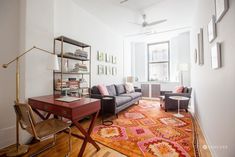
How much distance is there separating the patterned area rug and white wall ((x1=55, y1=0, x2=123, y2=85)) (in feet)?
5.81

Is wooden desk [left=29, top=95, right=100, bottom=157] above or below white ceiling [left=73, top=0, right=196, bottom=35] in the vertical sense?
below

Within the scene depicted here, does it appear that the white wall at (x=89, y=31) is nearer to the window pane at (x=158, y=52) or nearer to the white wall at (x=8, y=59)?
the white wall at (x=8, y=59)

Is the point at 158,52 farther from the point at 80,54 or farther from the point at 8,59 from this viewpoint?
the point at 8,59

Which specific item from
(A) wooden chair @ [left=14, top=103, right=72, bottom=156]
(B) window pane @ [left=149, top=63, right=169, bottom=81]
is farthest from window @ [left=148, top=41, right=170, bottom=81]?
(A) wooden chair @ [left=14, top=103, right=72, bottom=156]

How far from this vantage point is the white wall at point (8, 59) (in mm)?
2016

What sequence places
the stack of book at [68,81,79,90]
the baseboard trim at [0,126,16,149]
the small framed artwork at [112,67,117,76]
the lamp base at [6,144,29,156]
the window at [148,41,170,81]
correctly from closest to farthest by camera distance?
1. the lamp base at [6,144,29,156]
2. the baseboard trim at [0,126,16,149]
3. the stack of book at [68,81,79,90]
4. the small framed artwork at [112,67,117,76]
5. the window at [148,41,170,81]

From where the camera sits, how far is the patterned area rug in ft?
6.10

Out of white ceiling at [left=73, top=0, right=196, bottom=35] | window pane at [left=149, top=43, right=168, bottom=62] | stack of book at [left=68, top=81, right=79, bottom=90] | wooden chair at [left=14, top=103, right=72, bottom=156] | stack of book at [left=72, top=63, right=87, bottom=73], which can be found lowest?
wooden chair at [left=14, top=103, right=72, bottom=156]

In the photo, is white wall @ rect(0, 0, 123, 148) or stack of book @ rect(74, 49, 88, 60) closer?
white wall @ rect(0, 0, 123, 148)

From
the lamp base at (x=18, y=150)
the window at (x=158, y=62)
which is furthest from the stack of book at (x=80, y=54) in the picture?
the window at (x=158, y=62)

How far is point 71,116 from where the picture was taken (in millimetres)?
1526

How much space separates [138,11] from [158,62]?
339cm

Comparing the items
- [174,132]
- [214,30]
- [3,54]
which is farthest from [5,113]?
[214,30]

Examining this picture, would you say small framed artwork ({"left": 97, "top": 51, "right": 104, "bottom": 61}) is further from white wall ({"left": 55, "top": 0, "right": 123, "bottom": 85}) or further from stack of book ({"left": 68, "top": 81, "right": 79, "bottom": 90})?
stack of book ({"left": 68, "top": 81, "right": 79, "bottom": 90})
